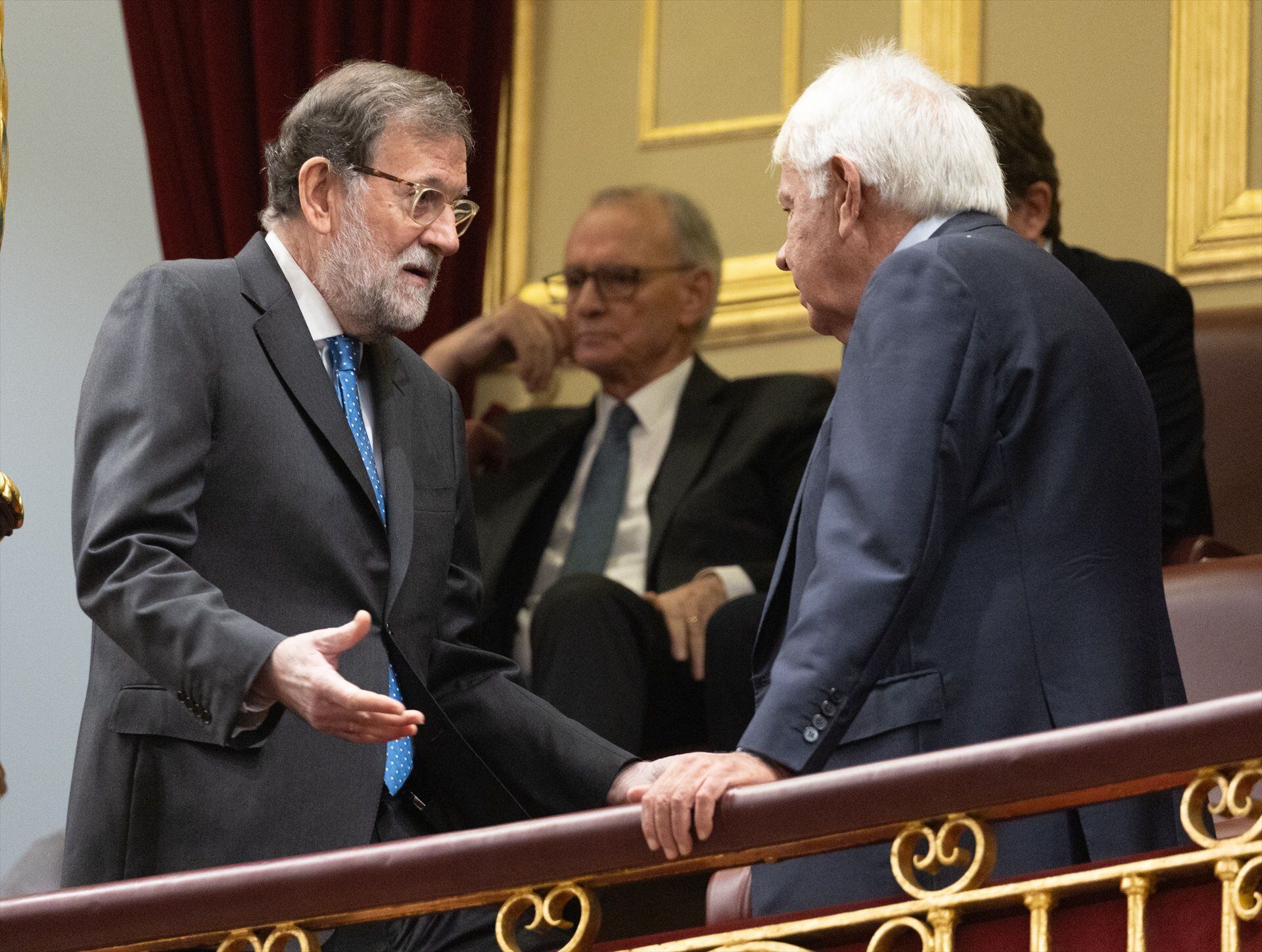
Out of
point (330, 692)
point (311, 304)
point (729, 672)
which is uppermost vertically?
point (311, 304)

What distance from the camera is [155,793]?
2.18 m

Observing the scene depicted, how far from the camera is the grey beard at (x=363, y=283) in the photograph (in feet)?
8.15

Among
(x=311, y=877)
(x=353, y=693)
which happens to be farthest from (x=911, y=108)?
(x=311, y=877)

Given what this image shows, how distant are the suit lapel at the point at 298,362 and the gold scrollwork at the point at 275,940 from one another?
2.06 ft

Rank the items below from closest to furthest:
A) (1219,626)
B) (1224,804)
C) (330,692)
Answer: (1224,804), (330,692), (1219,626)

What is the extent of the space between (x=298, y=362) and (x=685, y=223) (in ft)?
7.04

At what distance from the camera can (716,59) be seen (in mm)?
4898

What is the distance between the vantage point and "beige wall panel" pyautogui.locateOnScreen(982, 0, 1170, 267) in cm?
440

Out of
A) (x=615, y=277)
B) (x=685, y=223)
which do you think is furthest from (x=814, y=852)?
(x=685, y=223)

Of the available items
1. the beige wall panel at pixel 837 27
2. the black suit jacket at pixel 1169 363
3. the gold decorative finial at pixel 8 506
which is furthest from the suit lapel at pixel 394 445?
the beige wall panel at pixel 837 27

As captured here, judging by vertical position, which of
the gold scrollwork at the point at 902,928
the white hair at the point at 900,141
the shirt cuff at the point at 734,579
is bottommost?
the shirt cuff at the point at 734,579

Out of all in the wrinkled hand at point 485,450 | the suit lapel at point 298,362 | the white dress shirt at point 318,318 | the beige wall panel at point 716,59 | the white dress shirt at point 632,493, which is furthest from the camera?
the beige wall panel at point 716,59

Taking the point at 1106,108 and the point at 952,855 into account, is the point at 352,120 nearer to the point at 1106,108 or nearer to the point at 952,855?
the point at 952,855

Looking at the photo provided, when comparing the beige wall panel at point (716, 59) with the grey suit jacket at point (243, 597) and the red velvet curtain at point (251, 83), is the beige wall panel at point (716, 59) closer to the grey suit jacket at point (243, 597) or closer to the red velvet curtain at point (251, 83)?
the red velvet curtain at point (251, 83)
